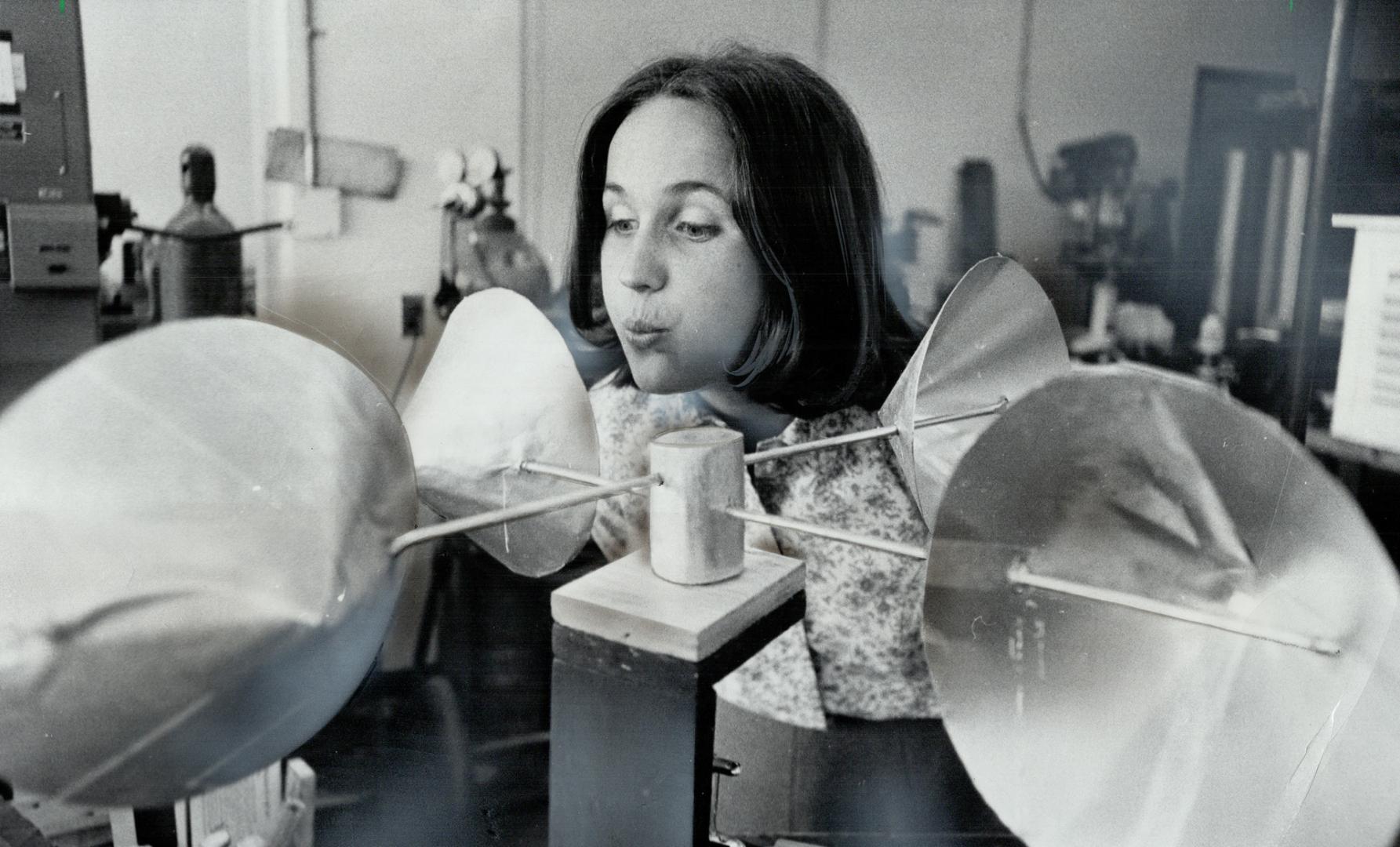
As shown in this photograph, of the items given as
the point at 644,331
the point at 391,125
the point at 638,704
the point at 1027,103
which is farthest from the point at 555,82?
the point at 638,704

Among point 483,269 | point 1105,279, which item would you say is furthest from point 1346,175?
point 483,269

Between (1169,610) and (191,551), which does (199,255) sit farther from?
(1169,610)

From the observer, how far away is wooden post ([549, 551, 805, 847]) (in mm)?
706

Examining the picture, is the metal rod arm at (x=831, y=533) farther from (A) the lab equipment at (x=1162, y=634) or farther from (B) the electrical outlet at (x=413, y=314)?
(B) the electrical outlet at (x=413, y=314)

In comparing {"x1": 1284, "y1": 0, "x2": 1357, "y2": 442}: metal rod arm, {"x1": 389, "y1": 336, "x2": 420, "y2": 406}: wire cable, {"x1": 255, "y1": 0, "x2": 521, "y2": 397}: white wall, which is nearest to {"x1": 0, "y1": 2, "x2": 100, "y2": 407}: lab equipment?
{"x1": 255, "y1": 0, "x2": 521, "y2": 397}: white wall

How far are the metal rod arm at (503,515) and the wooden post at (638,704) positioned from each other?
0.25ft

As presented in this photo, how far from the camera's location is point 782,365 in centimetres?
125

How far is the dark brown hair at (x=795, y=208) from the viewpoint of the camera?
1183 mm

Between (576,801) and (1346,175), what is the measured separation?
1284 mm

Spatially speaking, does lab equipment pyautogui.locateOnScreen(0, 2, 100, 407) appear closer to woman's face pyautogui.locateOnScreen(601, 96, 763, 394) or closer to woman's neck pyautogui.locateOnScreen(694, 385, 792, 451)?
woman's face pyautogui.locateOnScreen(601, 96, 763, 394)

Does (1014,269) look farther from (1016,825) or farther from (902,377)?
(1016,825)

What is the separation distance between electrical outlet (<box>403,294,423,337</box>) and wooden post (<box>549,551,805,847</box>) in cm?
65

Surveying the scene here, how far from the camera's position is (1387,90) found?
1.24 meters

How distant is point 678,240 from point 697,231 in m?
0.03
